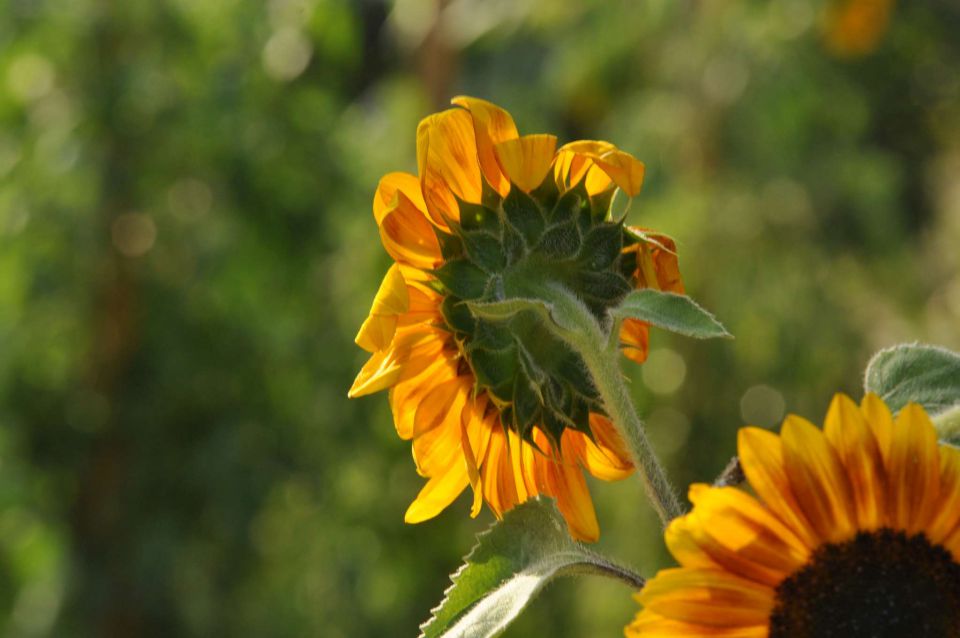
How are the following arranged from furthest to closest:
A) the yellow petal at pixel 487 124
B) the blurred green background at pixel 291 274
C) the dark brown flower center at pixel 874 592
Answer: the blurred green background at pixel 291 274
the yellow petal at pixel 487 124
the dark brown flower center at pixel 874 592

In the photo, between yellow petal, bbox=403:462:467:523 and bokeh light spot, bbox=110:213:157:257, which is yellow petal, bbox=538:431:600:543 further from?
bokeh light spot, bbox=110:213:157:257

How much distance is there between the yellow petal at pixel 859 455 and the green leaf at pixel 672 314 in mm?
42

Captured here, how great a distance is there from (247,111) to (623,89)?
984 mm

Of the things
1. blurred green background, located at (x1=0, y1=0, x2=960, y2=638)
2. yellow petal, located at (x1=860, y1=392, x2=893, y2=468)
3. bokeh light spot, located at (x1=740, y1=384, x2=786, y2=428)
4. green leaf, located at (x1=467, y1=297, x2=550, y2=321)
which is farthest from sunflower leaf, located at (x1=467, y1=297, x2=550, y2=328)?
bokeh light spot, located at (x1=740, y1=384, x2=786, y2=428)

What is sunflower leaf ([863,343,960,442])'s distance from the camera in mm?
432

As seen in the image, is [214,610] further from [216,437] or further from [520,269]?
[520,269]

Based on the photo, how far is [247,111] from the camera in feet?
8.32

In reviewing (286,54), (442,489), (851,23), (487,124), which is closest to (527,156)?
(487,124)

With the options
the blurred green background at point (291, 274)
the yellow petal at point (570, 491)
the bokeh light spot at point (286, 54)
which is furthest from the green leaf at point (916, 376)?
the bokeh light spot at point (286, 54)

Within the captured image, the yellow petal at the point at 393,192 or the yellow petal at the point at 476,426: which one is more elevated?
the yellow petal at the point at 393,192

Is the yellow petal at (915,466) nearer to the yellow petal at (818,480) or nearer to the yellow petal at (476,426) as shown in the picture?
the yellow petal at (818,480)

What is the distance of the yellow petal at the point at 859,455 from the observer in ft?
1.21

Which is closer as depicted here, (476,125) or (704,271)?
(476,125)

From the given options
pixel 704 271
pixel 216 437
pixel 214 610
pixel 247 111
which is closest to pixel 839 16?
pixel 704 271
